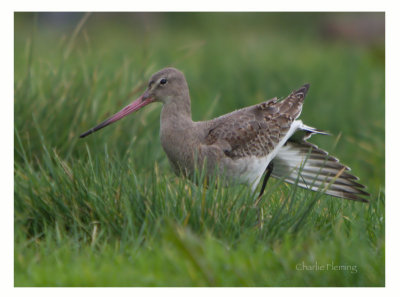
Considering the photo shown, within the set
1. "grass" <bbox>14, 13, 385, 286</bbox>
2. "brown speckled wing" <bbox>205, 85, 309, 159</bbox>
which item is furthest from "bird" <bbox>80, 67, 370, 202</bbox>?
"grass" <bbox>14, 13, 385, 286</bbox>

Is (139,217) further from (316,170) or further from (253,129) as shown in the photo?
(316,170)

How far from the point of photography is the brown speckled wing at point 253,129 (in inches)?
207

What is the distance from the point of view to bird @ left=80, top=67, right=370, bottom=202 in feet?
16.9

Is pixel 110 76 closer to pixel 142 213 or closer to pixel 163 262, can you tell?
pixel 142 213

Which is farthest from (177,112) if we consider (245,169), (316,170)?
(316,170)

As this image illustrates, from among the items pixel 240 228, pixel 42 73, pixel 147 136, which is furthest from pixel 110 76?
pixel 240 228

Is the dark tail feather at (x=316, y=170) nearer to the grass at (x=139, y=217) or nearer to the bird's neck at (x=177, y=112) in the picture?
the grass at (x=139, y=217)

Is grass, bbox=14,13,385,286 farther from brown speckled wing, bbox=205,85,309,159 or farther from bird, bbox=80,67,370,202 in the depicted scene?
brown speckled wing, bbox=205,85,309,159

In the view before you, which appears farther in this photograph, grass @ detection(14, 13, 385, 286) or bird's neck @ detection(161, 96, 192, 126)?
bird's neck @ detection(161, 96, 192, 126)

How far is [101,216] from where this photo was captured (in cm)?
438

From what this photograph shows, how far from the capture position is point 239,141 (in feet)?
17.4

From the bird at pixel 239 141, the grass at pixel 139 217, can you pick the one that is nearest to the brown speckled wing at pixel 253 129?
the bird at pixel 239 141

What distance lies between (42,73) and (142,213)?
3.23m

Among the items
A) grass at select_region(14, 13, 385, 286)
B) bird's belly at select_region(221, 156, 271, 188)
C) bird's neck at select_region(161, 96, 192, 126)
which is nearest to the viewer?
grass at select_region(14, 13, 385, 286)
